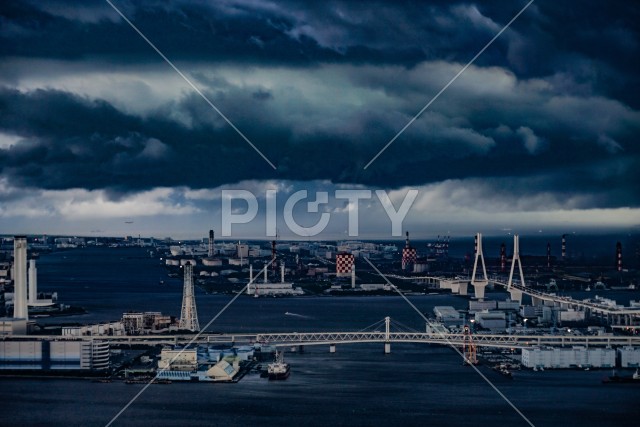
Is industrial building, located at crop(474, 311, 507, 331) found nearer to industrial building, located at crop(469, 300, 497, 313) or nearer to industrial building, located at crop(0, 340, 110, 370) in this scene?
industrial building, located at crop(469, 300, 497, 313)

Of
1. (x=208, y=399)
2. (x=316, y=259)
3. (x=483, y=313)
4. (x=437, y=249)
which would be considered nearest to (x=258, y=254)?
(x=316, y=259)

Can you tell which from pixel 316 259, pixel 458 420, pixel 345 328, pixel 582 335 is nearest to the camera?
pixel 458 420

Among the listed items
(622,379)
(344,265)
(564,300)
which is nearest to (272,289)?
(344,265)

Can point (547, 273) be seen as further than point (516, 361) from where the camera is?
Yes

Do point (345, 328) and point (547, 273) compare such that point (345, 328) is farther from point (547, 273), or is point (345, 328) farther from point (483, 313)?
point (547, 273)

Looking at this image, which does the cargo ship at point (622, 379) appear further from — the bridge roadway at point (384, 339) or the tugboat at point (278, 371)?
the tugboat at point (278, 371)

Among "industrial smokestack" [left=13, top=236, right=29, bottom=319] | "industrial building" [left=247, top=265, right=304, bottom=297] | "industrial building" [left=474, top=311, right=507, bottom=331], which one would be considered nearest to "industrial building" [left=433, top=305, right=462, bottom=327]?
"industrial building" [left=474, top=311, right=507, bottom=331]

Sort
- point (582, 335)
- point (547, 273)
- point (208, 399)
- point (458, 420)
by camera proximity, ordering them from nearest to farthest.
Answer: point (458, 420), point (208, 399), point (582, 335), point (547, 273)

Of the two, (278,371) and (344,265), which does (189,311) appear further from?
Result: (344,265)
